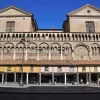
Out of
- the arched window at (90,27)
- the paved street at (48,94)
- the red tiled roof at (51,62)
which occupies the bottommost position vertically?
the paved street at (48,94)

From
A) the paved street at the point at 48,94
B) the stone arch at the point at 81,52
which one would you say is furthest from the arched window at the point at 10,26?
→ the paved street at the point at 48,94

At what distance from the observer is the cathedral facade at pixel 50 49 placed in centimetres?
4372

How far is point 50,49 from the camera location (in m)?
48.0

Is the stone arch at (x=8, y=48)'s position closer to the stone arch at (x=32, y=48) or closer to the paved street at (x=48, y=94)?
the stone arch at (x=32, y=48)

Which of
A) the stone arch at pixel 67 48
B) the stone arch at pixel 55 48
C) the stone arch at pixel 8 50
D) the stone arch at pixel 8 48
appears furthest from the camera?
the stone arch at pixel 55 48

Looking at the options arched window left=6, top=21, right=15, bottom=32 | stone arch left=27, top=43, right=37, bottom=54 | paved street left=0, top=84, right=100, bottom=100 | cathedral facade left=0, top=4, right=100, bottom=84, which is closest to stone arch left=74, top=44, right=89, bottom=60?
cathedral facade left=0, top=4, right=100, bottom=84

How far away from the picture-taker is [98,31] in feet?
165

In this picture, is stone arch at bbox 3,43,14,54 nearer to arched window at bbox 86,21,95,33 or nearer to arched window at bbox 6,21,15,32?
arched window at bbox 6,21,15,32

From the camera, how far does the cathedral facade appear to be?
43.7m

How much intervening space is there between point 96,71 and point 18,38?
20.6 metres

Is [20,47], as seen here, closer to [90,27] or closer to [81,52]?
[81,52]

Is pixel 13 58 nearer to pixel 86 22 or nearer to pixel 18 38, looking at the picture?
pixel 18 38

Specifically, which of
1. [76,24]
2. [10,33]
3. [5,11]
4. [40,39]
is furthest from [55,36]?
[5,11]

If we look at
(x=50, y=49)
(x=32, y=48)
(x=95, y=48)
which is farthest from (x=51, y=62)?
(x=95, y=48)
